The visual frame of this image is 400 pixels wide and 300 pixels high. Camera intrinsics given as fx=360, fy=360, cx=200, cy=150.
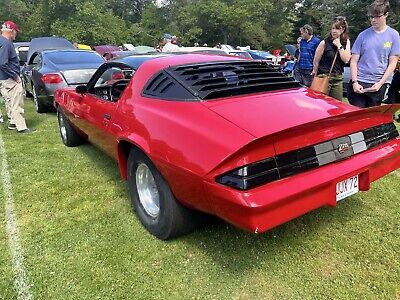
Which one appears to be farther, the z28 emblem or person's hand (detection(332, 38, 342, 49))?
person's hand (detection(332, 38, 342, 49))

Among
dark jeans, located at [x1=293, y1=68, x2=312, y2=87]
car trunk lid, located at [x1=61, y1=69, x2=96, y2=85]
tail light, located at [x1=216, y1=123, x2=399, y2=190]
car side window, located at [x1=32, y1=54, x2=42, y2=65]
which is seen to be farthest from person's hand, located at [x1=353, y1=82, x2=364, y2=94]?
car side window, located at [x1=32, y1=54, x2=42, y2=65]

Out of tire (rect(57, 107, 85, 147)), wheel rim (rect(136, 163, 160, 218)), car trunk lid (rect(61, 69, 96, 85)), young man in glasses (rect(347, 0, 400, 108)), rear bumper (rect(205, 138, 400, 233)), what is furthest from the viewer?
car trunk lid (rect(61, 69, 96, 85))

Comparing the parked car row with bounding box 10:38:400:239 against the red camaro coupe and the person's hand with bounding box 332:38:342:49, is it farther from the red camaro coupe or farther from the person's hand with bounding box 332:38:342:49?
the person's hand with bounding box 332:38:342:49

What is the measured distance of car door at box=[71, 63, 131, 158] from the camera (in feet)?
11.1

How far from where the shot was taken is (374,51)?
3885 mm

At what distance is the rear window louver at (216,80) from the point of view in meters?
2.77

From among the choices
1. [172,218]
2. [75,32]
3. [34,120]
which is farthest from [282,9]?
[172,218]

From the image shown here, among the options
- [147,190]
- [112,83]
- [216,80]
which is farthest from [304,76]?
[147,190]

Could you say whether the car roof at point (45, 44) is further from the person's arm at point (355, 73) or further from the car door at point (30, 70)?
the person's arm at point (355, 73)

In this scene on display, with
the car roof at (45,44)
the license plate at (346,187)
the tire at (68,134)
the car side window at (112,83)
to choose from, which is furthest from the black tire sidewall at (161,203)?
the car roof at (45,44)

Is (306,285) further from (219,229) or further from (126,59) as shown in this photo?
(126,59)

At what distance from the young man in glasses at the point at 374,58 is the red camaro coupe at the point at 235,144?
1238mm

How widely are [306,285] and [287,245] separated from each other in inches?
17.6

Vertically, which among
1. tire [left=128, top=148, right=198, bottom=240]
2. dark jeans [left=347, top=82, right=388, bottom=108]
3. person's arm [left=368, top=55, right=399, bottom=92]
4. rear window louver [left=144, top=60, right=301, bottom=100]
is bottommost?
tire [left=128, top=148, right=198, bottom=240]
